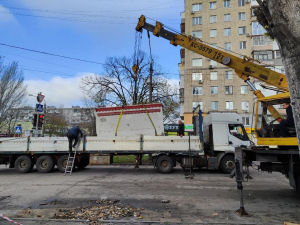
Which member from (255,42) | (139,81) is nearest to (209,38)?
(255,42)

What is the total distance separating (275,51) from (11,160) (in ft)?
117

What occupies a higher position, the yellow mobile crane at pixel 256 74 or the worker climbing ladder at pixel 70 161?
the yellow mobile crane at pixel 256 74

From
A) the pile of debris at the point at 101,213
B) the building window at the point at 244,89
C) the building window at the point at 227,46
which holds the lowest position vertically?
the pile of debris at the point at 101,213

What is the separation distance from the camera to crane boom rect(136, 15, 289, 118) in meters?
7.88

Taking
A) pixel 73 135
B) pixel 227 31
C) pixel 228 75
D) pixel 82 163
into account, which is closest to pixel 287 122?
pixel 73 135

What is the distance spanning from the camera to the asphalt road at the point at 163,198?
15.4 feet

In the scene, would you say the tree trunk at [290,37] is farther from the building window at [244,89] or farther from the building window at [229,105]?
the building window at [244,89]

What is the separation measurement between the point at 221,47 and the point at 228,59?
28.4 metres

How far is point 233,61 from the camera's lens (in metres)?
9.10

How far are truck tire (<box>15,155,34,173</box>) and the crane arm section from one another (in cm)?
920

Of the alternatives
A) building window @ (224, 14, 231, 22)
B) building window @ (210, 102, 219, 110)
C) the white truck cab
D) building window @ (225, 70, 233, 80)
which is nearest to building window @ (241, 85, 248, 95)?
building window @ (225, 70, 233, 80)

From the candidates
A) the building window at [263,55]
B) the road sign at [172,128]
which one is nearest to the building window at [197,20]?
the building window at [263,55]

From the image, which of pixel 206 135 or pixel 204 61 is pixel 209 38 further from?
pixel 206 135

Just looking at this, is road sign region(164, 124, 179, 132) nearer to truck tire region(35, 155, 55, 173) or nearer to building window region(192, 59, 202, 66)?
truck tire region(35, 155, 55, 173)
